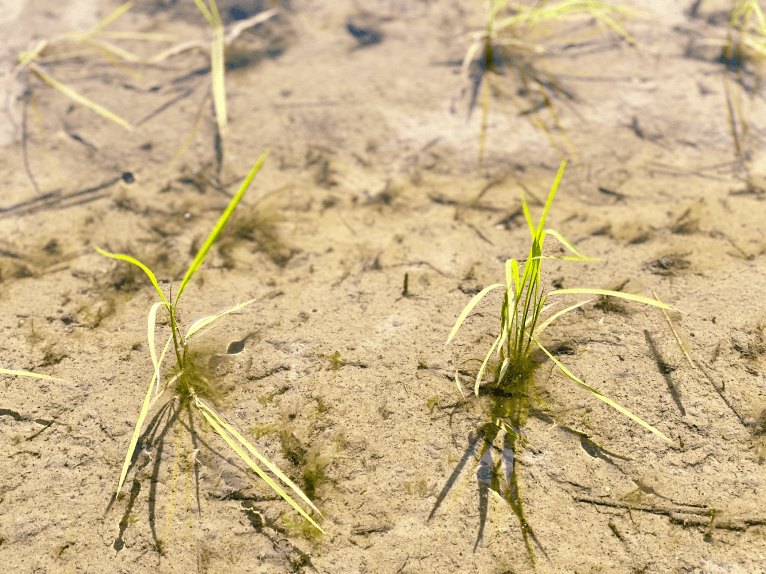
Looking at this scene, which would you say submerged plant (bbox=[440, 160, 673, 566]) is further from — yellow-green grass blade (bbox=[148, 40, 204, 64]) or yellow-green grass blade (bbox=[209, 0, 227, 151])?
yellow-green grass blade (bbox=[148, 40, 204, 64])

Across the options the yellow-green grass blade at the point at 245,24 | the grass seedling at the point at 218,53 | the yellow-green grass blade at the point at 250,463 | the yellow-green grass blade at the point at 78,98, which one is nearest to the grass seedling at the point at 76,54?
the yellow-green grass blade at the point at 78,98

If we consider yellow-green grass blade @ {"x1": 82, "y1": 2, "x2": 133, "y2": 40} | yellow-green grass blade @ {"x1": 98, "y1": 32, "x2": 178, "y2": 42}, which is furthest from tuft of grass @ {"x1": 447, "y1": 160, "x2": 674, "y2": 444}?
yellow-green grass blade @ {"x1": 82, "y1": 2, "x2": 133, "y2": 40}

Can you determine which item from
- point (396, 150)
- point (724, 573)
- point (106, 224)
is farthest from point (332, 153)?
point (724, 573)

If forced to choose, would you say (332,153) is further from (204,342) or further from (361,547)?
(361,547)

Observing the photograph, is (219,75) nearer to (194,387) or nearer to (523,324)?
(194,387)

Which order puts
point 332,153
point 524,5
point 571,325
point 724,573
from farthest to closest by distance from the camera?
point 524,5 → point 332,153 → point 571,325 → point 724,573

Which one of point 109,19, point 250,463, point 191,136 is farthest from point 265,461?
point 109,19

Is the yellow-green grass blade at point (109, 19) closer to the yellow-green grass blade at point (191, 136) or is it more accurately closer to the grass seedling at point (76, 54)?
the grass seedling at point (76, 54)
